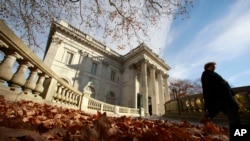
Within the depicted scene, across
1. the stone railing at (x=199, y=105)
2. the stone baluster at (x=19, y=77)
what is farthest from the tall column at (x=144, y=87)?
the stone baluster at (x=19, y=77)

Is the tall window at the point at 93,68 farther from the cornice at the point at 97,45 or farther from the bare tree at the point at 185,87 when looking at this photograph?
the bare tree at the point at 185,87

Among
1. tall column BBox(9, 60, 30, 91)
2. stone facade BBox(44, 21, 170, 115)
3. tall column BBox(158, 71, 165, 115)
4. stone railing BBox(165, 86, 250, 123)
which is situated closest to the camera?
tall column BBox(9, 60, 30, 91)

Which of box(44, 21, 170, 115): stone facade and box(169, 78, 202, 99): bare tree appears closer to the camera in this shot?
box(44, 21, 170, 115): stone facade

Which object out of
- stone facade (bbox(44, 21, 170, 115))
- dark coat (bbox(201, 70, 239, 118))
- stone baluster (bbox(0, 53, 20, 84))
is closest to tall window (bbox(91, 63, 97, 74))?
stone facade (bbox(44, 21, 170, 115))

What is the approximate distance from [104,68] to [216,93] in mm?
25830

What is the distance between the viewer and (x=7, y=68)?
2.54 metres

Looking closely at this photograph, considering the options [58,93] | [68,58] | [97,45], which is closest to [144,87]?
[97,45]

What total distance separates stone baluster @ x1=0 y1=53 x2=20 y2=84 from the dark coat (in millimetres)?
4541

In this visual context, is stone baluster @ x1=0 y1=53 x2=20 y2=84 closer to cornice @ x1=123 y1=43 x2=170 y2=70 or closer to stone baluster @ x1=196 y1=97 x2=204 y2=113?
stone baluster @ x1=196 y1=97 x2=204 y2=113

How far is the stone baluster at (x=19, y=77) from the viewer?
2801 mm

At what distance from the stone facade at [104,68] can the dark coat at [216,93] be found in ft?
68.0

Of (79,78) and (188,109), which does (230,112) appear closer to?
(188,109)

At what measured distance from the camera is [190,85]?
47438mm

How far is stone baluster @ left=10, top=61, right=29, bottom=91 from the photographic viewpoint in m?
2.80
